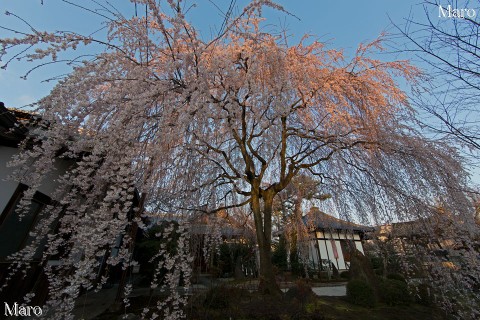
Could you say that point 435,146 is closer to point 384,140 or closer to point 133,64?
point 384,140

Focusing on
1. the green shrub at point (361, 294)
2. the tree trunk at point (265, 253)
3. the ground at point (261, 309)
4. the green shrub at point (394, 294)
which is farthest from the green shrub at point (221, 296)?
the green shrub at point (394, 294)

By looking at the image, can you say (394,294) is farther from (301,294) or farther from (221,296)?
(221,296)

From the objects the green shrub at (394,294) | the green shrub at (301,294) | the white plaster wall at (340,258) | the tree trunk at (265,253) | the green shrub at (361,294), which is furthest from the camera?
the white plaster wall at (340,258)

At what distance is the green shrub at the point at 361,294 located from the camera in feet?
22.4

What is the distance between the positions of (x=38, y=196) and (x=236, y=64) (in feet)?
14.7

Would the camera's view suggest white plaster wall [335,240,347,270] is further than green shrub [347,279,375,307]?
Yes

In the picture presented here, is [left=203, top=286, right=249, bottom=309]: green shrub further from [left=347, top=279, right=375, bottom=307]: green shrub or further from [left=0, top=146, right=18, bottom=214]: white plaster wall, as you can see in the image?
[left=0, top=146, right=18, bottom=214]: white plaster wall

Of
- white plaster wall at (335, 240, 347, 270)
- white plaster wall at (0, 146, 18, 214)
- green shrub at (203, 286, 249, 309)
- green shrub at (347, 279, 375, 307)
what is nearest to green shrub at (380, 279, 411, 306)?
green shrub at (347, 279, 375, 307)

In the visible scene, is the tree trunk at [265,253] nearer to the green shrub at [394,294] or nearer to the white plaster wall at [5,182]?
the green shrub at [394,294]

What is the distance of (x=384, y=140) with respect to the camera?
443 centimetres

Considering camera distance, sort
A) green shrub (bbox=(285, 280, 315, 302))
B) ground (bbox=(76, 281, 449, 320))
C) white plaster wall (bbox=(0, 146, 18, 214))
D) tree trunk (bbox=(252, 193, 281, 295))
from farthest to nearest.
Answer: green shrub (bbox=(285, 280, 315, 302))
tree trunk (bbox=(252, 193, 281, 295))
ground (bbox=(76, 281, 449, 320))
white plaster wall (bbox=(0, 146, 18, 214))

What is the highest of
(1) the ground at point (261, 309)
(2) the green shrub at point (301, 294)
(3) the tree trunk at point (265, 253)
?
(3) the tree trunk at point (265, 253)

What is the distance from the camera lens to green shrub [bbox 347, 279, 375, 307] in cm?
682

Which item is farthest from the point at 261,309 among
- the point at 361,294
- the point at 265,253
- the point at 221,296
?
the point at 361,294
